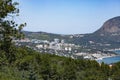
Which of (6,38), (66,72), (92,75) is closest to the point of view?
(6,38)

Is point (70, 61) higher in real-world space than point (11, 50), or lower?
lower

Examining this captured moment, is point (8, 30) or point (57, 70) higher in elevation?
point (8, 30)

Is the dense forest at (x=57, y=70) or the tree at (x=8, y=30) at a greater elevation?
the tree at (x=8, y=30)

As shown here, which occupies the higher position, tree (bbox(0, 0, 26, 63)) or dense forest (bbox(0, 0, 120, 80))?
tree (bbox(0, 0, 26, 63))

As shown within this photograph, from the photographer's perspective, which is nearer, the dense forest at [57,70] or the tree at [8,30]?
the tree at [8,30]

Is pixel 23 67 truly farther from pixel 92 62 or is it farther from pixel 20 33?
pixel 20 33

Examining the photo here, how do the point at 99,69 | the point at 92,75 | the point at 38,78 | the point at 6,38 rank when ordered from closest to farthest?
the point at 6,38 → the point at 38,78 → the point at 92,75 → the point at 99,69

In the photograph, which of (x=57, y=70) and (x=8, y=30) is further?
(x=57, y=70)

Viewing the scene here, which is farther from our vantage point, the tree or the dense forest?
the dense forest

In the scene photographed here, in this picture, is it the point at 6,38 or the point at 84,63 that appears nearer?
the point at 6,38

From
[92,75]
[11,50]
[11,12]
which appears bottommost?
[92,75]

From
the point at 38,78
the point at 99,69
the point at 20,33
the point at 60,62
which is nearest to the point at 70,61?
the point at 60,62
